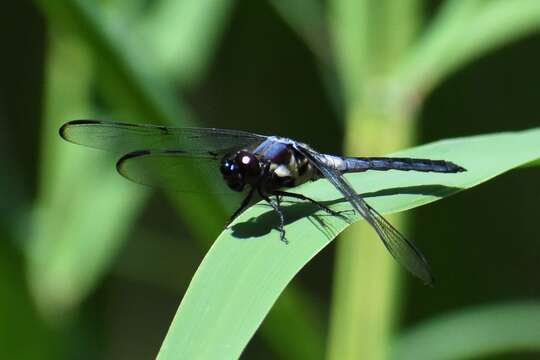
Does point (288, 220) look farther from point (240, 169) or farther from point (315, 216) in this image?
point (240, 169)

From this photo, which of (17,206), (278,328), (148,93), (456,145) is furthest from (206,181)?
(17,206)

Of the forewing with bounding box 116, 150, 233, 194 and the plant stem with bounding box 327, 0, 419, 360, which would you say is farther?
the plant stem with bounding box 327, 0, 419, 360

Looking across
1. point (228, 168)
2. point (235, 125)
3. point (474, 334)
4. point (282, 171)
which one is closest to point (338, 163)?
point (282, 171)

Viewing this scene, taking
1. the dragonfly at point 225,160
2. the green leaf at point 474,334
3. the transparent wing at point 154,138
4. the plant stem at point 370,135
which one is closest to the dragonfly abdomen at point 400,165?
the dragonfly at point 225,160

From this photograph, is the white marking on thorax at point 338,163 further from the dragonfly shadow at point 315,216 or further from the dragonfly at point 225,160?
the dragonfly shadow at point 315,216

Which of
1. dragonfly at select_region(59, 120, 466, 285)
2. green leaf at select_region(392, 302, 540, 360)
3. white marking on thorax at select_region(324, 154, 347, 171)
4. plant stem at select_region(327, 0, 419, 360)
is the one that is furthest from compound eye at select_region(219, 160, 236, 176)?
green leaf at select_region(392, 302, 540, 360)

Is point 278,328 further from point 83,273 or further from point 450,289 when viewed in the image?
point 450,289

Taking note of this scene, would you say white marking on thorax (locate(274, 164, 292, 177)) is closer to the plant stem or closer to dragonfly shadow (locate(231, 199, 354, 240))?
dragonfly shadow (locate(231, 199, 354, 240))

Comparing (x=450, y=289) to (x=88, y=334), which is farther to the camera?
(x=450, y=289)
